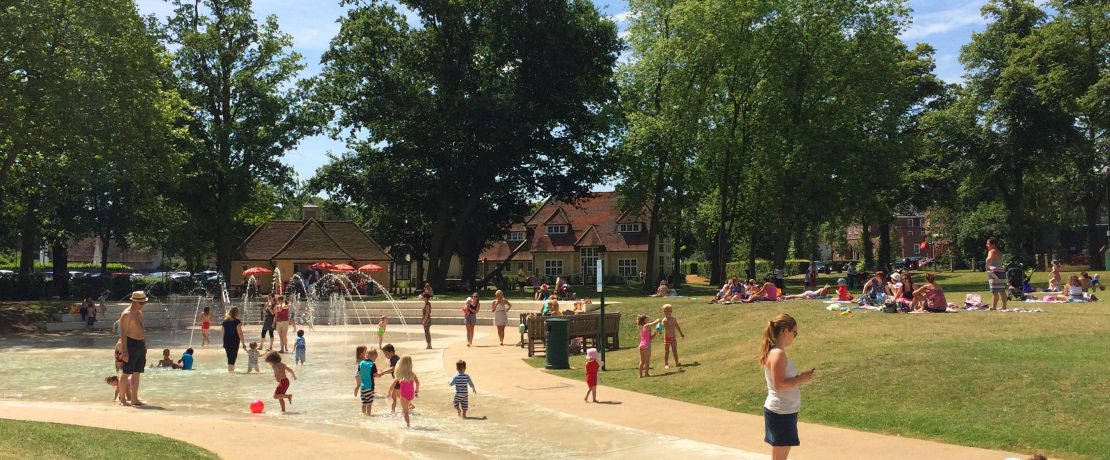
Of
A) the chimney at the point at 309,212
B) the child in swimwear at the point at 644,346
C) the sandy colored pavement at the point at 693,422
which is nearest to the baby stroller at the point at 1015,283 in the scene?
the child in swimwear at the point at 644,346

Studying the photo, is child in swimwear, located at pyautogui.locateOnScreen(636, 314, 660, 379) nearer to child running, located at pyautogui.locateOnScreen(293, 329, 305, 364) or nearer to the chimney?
child running, located at pyautogui.locateOnScreen(293, 329, 305, 364)

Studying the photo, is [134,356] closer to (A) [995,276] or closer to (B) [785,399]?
(B) [785,399]

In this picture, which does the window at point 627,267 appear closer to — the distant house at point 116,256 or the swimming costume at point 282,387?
the swimming costume at point 282,387

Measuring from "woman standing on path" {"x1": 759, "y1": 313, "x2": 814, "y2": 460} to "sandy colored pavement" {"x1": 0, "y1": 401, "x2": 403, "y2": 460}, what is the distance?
209 inches

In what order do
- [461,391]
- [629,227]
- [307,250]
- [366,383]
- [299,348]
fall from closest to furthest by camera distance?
[461,391] < [366,383] < [299,348] < [307,250] < [629,227]

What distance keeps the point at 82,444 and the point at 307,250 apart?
5147 centimetres

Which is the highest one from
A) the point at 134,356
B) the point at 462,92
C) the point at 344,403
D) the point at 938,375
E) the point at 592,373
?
the point at 462,92

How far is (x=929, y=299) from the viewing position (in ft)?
67.3

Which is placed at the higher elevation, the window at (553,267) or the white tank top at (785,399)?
the window at (553,267)

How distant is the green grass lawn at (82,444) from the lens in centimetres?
905

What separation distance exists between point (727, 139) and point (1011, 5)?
29.5 meters

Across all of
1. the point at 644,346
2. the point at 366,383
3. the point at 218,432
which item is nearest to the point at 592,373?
the point at 644,346

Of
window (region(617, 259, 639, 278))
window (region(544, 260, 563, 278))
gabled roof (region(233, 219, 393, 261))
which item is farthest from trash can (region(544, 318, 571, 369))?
window (region(544, 260, 563, 278))

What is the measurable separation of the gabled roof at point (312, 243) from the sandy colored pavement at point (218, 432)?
150ft
